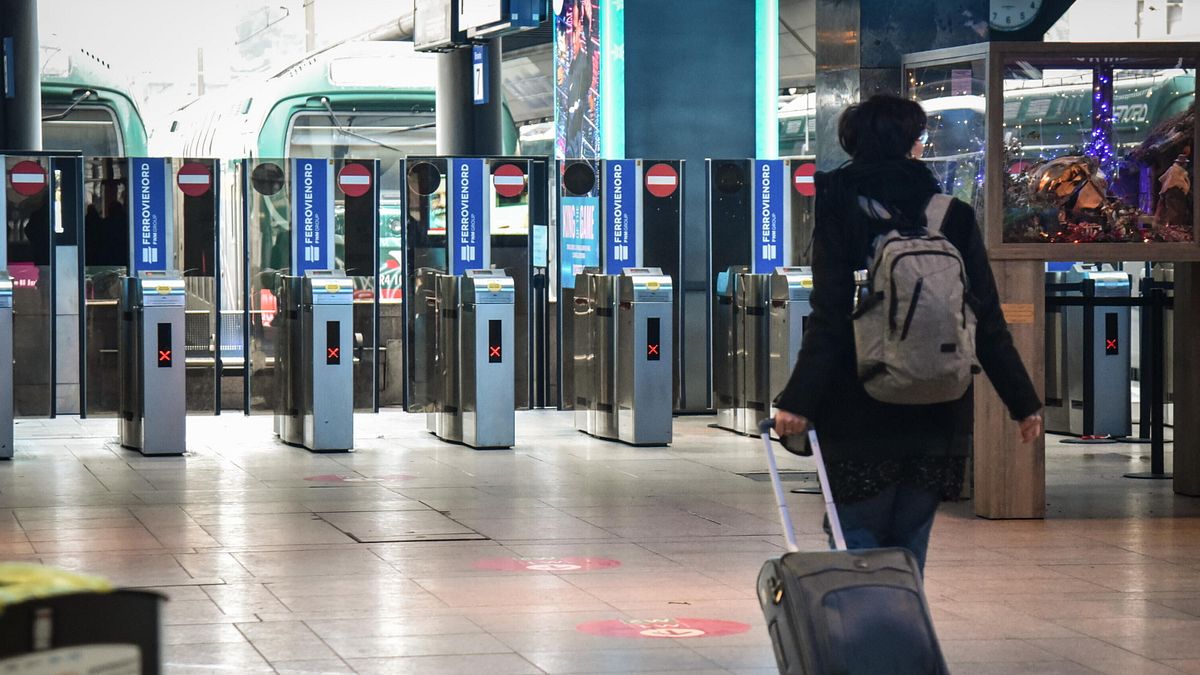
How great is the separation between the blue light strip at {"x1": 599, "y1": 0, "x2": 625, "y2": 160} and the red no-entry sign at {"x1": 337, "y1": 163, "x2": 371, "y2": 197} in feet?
6.95

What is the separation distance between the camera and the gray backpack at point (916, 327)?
Answer: 4047mm

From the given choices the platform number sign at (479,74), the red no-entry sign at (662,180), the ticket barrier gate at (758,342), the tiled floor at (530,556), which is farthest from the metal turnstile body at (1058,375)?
the platform number sign at (479,74)

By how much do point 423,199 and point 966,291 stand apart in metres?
10.5

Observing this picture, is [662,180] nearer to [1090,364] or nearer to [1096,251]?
[1090,364]

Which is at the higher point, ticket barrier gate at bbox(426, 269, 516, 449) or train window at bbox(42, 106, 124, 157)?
train window at bbox(42, 106, 124, 157)

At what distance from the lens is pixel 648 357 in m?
12.2

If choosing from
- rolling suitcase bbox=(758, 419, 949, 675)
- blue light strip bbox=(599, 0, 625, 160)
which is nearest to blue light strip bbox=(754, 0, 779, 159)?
blue light strip bbox=(599, 0, 625, 160)

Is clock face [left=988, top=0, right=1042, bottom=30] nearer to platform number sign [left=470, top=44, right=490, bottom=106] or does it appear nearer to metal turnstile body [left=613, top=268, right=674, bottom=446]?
metal turnstile body [left=613, top=268, right=674, bottom=446]

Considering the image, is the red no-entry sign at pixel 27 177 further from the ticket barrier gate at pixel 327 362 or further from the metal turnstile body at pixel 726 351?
the metal turnstile body at pixel 726 351

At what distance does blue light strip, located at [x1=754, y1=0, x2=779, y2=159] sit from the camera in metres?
15.1

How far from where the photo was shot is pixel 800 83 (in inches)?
947

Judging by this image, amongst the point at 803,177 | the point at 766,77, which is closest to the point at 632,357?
the point at 803,177

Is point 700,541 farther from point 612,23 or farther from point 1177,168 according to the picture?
point 612,23

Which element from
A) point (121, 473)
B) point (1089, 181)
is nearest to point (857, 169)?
point (1089, 181)
